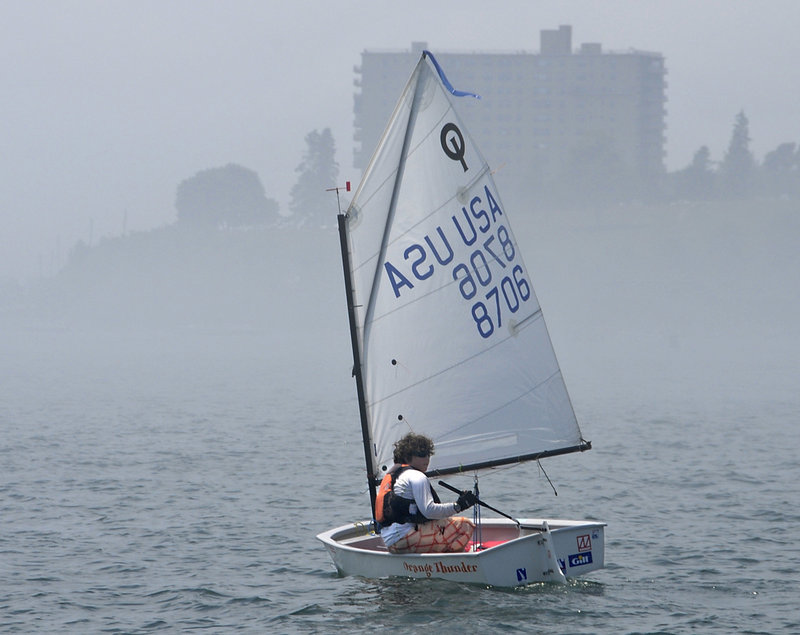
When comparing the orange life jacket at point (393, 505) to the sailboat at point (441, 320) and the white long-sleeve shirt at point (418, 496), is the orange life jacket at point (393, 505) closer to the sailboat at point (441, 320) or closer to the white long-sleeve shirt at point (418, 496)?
the white long-sleeve shirt at point (418, 496)

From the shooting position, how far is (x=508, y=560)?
1598cm

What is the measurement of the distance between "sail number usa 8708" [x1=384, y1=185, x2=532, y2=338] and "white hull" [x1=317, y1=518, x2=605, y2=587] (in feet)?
11.3

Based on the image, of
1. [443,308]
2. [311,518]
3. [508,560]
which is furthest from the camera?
[311,518]

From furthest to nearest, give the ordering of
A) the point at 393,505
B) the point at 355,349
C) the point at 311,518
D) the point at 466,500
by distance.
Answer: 1. the point at 311,518
2. the point at 355,349
3. the point at 393,505
4. the point at 466,500

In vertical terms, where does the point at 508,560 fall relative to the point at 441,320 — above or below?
below

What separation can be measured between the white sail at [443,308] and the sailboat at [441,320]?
2 centimetres

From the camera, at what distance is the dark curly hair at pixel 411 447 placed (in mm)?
16172

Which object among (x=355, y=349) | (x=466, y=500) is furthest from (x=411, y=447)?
(x=355, y=349)

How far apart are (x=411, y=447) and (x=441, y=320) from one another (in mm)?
2490

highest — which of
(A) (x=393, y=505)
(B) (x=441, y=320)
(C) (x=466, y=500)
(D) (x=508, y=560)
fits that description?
(B) (x=441, y=320)

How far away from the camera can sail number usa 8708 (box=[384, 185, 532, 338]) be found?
17.5 metres

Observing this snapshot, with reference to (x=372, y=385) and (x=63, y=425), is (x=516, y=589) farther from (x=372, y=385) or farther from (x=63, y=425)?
(x=63, y=425)

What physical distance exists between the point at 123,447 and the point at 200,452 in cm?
317

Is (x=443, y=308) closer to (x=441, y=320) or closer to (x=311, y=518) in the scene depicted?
(x=441, y=320)
